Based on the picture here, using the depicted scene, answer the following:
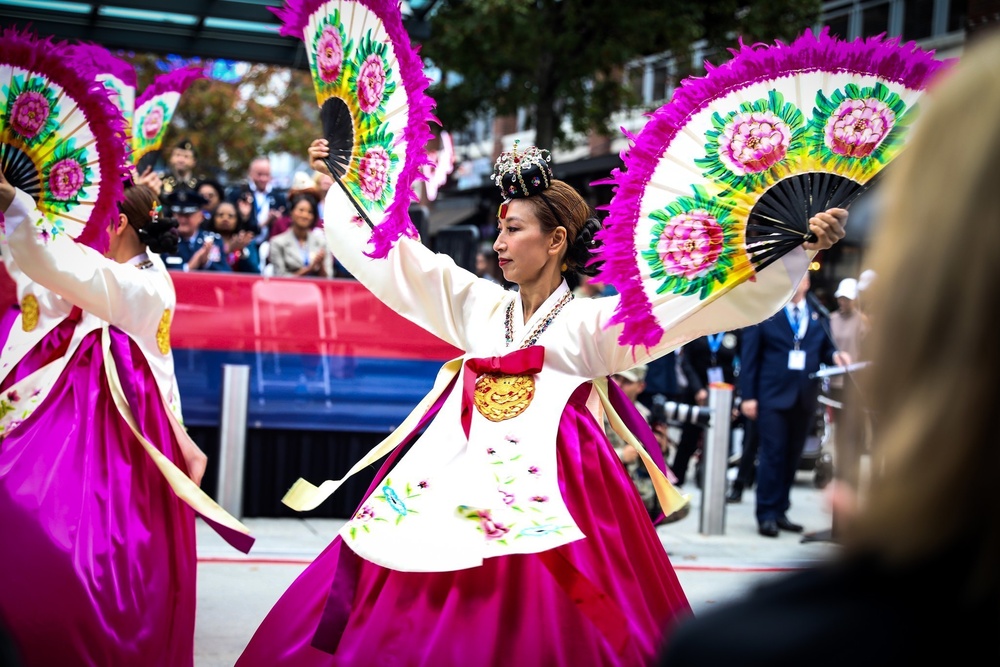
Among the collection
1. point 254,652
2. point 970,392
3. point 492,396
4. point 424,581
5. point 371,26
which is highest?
point 371,26

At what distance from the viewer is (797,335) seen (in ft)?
22.7

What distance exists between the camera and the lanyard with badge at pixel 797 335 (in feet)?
22.2

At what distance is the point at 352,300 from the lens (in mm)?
6426

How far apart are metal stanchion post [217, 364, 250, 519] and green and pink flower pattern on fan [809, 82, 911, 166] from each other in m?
3.98

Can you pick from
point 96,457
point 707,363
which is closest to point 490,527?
point 96,457

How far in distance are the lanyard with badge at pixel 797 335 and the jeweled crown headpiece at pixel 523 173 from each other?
3.98 metres

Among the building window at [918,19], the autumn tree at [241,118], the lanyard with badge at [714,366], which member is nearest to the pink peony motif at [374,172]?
the lanyard with badge at [714,366]

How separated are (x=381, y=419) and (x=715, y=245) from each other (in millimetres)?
3957

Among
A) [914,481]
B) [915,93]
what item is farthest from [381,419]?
[914,481]

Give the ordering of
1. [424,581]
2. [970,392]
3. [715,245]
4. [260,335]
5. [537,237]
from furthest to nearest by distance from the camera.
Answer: [260,335] → [537,237] → [715,245] → [424,581] → [970,392]

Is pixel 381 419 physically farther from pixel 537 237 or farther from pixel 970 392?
pixel 970 392

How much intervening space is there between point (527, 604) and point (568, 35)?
10218mm

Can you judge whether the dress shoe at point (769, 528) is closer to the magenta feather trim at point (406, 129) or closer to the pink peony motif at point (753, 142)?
the magenta feather trim at point (406, 129)

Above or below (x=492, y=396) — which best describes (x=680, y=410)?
below
